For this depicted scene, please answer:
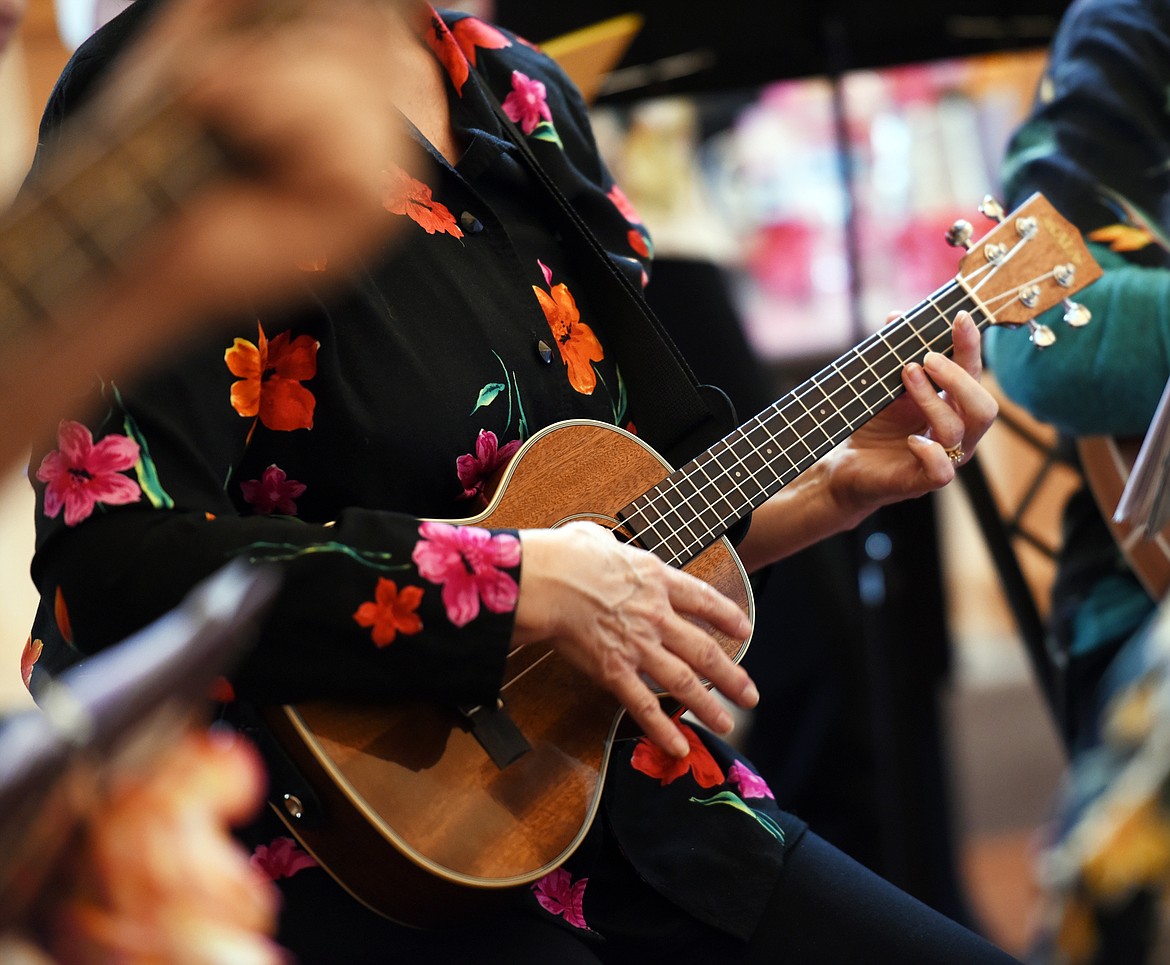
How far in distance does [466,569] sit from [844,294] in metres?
2.74

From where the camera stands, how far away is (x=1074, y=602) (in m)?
1.46

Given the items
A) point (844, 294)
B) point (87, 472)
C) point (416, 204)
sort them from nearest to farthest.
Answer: point (87, 472) < point (416, 204) < point (844, 294)

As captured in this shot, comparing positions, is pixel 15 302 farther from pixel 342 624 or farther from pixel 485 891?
pixel 485 891

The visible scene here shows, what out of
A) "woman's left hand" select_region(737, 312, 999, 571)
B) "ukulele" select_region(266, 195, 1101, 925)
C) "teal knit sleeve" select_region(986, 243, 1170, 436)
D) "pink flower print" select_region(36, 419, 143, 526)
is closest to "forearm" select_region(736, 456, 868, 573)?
"woman's left hand" select_region(737, 312, 999, 571)

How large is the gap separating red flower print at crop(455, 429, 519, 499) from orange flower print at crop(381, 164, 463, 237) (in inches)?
6.4

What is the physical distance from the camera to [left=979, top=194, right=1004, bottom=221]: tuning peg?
1.21 m

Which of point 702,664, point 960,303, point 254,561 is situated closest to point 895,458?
point 960,303

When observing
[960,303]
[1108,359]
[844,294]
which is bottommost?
[844,294]

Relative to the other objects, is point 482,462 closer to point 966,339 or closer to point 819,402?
point 819,402

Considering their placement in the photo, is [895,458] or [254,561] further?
[895,458]

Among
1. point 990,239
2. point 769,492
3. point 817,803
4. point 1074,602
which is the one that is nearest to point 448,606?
point 769,492

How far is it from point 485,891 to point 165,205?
1.74ft

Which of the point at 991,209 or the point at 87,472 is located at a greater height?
the point at 87,472

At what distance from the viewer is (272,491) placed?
897mm
